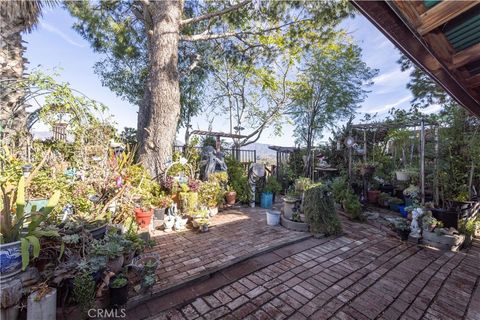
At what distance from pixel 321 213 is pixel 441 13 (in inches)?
125

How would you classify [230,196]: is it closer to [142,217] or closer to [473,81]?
[142,217]

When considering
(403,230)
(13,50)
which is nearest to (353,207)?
(403,230)

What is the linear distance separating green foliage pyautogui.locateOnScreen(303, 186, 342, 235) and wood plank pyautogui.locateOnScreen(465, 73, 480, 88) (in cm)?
234

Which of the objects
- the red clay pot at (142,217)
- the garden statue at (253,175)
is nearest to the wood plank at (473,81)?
the garden statue at (253,175)

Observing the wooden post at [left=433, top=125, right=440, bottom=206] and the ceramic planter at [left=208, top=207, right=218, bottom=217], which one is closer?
the wooden post at [left=433, top=125, right=440, bottom=206]

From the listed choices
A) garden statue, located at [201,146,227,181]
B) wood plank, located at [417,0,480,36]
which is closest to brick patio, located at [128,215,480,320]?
wood plank, located at [417,0,480,36]

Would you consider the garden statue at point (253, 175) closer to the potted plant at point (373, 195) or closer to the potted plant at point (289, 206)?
the potted plant at point (289, 206)

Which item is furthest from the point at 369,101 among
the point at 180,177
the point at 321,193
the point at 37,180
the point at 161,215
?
the point at 37,180

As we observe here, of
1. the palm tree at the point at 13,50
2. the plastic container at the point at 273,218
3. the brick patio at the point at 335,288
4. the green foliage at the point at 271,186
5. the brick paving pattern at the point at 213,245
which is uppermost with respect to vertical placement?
the palm tree at the point at 13,50

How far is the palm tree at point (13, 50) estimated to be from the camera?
3914 mm

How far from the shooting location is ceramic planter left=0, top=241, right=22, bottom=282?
5.07ft

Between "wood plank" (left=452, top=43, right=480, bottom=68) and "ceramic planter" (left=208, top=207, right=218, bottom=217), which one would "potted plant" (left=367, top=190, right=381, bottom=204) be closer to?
"ceramic planter" (left=208, top=207, right=218, bottom=217)

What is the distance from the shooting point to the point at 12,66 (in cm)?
410

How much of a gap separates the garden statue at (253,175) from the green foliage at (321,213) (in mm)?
1923
